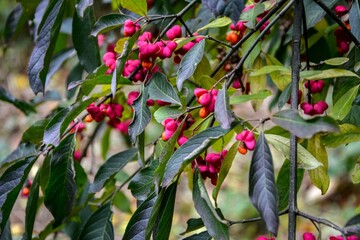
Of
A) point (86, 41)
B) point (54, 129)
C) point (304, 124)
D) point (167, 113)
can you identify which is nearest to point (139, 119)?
point (167, 113)

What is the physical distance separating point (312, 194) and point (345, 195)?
9.6 inches

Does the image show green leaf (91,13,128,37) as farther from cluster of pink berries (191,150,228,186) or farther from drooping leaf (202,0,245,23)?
cluster of pink berries (191,150,228,186)

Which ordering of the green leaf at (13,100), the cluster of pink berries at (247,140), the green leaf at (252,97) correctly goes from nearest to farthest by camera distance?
1. the cluster of pink berries at (247,140)
2. the green leaf at (252,97)
3. the green leaf at (13,100)

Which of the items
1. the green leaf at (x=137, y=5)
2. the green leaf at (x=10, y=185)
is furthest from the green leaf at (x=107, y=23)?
the green leaf at (x=10, y=185)

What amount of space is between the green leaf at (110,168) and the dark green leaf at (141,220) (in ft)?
0.87

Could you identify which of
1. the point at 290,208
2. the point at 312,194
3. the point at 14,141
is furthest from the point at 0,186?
the point at 14,141

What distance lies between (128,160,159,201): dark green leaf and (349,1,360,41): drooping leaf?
41cm

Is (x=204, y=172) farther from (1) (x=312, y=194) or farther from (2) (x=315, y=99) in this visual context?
(1) (x=312, y=194)

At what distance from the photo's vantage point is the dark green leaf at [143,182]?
2.79ft

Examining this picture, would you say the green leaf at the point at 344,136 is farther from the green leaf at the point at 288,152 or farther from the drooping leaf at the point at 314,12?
the drooping leaf at the point at 314,12

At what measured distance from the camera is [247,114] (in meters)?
4.29

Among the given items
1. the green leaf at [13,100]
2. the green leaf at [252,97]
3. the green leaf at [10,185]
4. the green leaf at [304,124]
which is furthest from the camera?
the green leaf at [13,100]

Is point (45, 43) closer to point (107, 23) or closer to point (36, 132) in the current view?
point (107, 23)

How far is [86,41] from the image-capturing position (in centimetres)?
112
